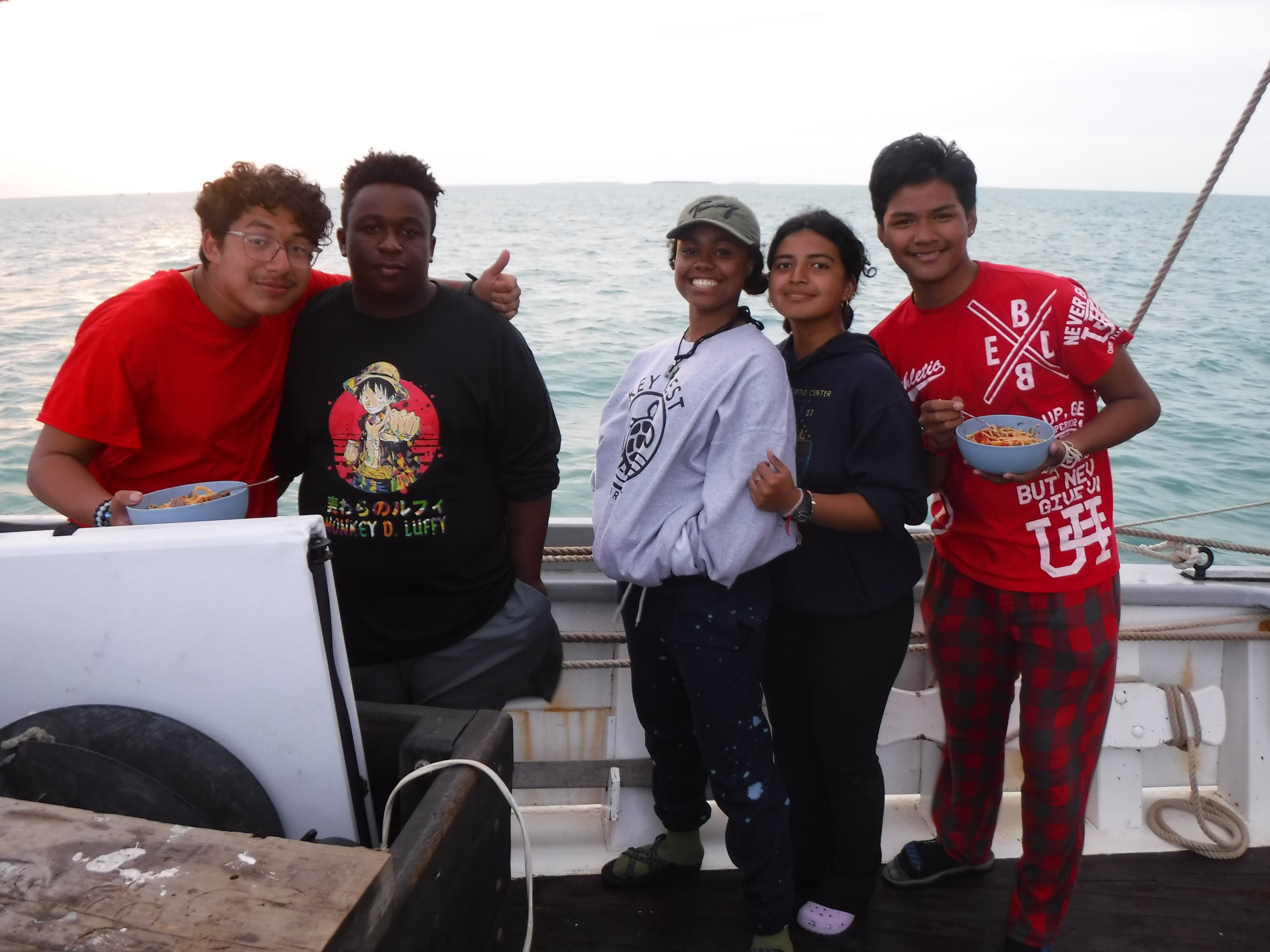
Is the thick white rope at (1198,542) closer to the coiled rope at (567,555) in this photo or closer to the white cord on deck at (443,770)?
the coiled rope at (567,555)

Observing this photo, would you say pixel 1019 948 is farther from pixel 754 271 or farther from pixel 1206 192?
pixel 1206 192

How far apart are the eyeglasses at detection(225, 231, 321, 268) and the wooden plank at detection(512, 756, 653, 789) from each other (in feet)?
4.52

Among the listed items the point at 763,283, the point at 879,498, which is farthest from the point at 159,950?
the point at 763,283

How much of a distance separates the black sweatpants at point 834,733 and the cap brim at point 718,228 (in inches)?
29.1

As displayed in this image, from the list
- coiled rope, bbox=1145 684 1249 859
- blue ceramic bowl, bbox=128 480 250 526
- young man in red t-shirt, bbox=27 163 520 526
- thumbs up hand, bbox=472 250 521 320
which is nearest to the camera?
blue ceramic bowl, bbox=128 480 250 526

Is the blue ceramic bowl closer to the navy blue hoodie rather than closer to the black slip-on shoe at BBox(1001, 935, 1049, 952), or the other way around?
the navy blue hoodie

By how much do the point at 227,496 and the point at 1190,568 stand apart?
254cm

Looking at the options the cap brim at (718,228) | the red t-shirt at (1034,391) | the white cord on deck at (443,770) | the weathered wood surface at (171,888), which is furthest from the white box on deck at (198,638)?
the red t-shirt at (1034,391)

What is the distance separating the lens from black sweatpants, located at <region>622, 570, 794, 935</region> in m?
1.75

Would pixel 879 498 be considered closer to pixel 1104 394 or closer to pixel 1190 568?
pixel 1104 394

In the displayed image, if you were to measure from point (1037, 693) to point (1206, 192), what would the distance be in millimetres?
1361

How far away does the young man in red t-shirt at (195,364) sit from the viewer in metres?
1.61

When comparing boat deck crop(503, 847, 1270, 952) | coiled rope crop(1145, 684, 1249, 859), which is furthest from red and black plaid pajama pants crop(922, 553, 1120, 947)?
coiled rope crop(1145, 684, 1249, 859)

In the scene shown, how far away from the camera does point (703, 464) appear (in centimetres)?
174
